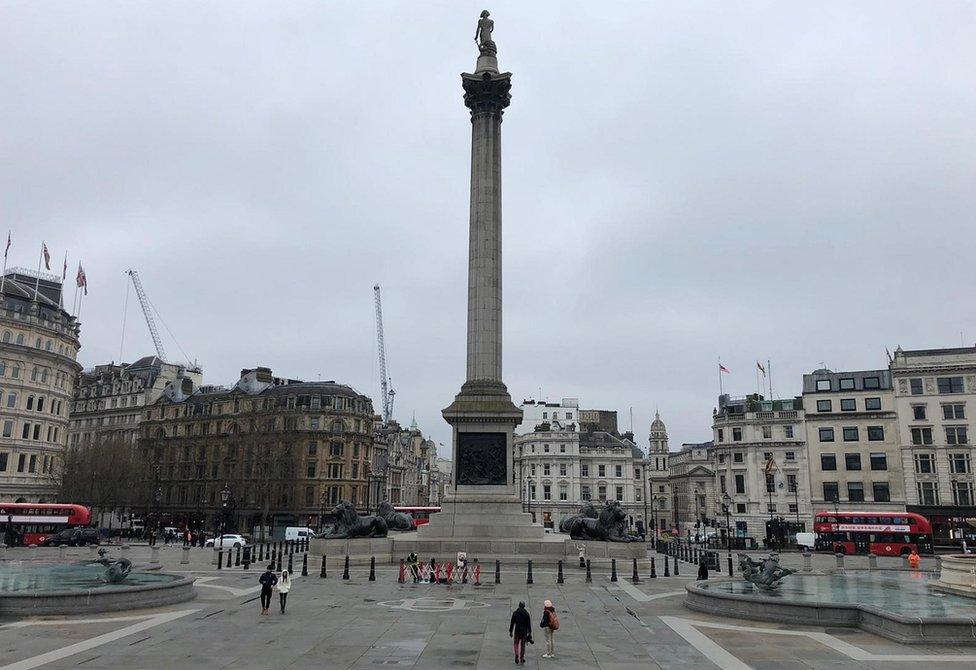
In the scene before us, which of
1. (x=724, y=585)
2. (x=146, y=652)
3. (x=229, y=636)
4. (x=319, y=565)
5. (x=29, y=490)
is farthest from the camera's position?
(x=29, y=490)

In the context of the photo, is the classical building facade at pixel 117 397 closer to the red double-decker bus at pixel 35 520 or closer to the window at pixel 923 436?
the red double-decker bus at pixel 35 520

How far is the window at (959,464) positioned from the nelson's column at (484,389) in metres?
56.7

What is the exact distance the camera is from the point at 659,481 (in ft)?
445

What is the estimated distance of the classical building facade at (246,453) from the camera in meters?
87.6

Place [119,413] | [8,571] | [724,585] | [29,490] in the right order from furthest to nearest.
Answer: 1. [119,413]
2. [29,490]
3. [8,571]
4. [724,585]

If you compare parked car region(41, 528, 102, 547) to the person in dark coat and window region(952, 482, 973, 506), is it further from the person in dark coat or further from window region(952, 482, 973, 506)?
window region(952, 482, 973, 506)

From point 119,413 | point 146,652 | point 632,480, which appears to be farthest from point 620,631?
point 119,413

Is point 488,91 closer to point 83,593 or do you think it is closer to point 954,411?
point 83,593

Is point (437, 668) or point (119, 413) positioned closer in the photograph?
point (437, 668)

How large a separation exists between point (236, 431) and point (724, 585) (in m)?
72.6

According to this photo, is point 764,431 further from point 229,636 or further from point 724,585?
point 229,636

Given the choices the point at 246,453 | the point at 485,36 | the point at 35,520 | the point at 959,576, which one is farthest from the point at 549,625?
the point at 246,453

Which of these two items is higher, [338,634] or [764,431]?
[764,431]

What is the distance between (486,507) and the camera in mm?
40156
